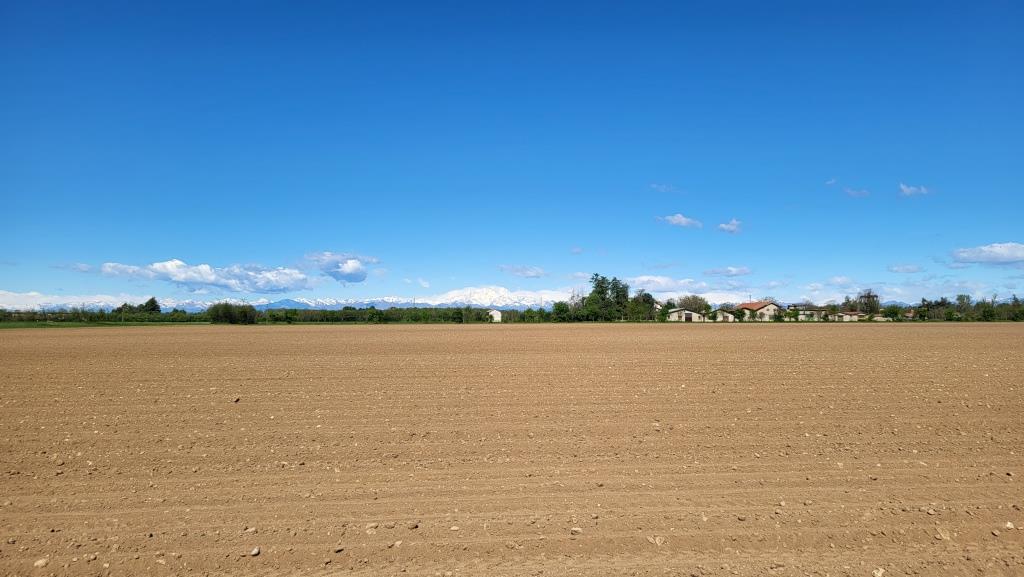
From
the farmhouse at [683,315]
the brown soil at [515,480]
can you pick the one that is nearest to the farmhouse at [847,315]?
the farmhouse at [683,315]

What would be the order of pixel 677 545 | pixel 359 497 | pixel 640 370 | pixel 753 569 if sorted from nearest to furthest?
pixel 753 569
pixel 677 545
pixel 359 497
pixel 640 370

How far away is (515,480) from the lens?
7.79 metres

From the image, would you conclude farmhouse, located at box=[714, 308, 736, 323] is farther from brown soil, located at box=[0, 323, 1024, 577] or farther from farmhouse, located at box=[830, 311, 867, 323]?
brown soil, located at box=[0, 323, 1024, 577]

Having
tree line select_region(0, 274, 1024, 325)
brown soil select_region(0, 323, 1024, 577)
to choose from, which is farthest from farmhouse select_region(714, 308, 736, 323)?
brown soil select_region(0, 323, 1024, 577)

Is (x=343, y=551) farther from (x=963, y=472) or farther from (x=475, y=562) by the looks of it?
(x=963, y=472)

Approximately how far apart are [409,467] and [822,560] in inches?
208

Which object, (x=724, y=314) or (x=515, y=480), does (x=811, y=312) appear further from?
(x=515, y=480)

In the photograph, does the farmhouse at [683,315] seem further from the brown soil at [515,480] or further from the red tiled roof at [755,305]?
the brown soil at [515,480]

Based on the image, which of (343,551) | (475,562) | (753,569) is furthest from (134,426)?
(753,569)


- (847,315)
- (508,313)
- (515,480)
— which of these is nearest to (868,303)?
(847,315)

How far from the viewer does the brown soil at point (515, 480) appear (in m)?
5.68

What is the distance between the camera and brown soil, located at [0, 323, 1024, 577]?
18.6 feet

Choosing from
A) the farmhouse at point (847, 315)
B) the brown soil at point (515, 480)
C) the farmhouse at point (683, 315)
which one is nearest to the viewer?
the brown soil at point (515, 480)

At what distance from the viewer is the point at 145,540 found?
19.6 ft
